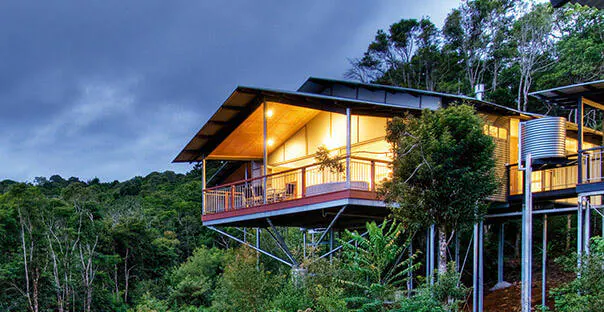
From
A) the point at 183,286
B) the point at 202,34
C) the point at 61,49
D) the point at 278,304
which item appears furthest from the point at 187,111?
the point at 278,304

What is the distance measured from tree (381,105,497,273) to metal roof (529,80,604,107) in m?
2.46

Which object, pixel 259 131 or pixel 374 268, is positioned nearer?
pixel 374 268

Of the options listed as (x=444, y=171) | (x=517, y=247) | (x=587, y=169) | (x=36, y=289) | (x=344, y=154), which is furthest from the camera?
(x=36, y=289)

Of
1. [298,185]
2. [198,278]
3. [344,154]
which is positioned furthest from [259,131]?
[198,278]

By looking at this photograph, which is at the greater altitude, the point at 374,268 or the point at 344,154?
the point at 344,154

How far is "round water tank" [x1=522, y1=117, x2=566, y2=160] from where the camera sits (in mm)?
13914

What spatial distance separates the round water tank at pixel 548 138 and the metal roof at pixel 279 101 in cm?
160

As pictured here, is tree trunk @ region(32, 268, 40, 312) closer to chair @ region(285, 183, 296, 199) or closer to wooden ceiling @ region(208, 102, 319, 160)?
wooden ceiling @ region(208, 102, 319, 160)

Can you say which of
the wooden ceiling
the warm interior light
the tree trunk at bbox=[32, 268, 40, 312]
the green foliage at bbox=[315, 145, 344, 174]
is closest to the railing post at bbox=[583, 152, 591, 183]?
the green foliage at bbox=[315, 145, 344, 174]

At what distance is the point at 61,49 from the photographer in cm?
5053

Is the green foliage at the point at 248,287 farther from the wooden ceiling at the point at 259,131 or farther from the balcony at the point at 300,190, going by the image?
the wooden ceiling at the point at 259,131

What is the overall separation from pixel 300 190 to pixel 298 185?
0.21 m

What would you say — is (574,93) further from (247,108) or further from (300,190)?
(247,108)

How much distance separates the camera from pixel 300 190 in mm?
16078
